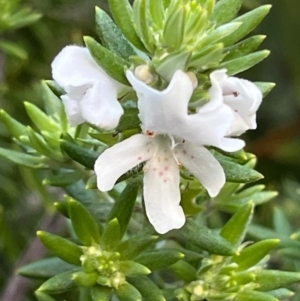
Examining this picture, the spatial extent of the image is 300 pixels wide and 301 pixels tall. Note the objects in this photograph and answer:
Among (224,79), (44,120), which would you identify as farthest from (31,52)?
(224,79)

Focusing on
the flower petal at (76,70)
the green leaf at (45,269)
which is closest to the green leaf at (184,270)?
the green leaf at (45,269)

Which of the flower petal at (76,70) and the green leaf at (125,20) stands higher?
the green leaf at (125,20)

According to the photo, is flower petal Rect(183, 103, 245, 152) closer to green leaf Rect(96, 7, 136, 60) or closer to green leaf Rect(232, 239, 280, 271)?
green leaf Rect(96, 7, 136, 60)

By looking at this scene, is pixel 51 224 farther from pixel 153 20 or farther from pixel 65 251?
pixel 153 20

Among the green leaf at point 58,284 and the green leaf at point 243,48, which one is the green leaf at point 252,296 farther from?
the green leaf at point 243,48

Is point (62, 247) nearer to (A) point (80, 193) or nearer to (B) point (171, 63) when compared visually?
(A) point (80, 193)
